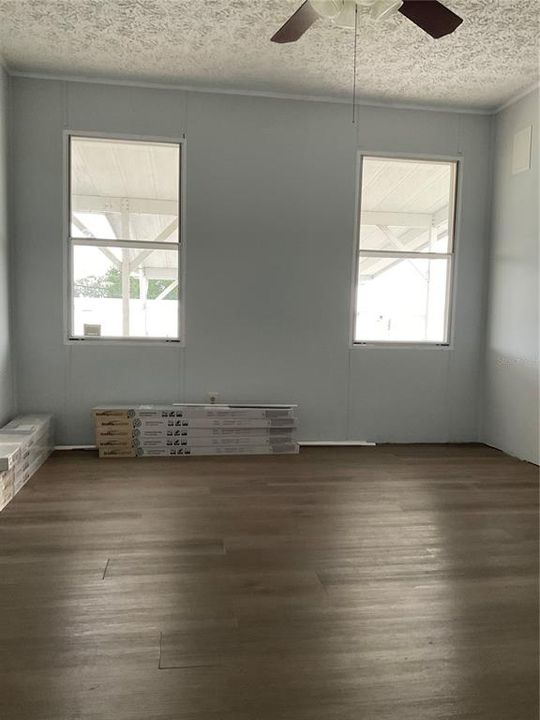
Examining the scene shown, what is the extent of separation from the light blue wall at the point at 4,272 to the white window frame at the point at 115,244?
49 cm

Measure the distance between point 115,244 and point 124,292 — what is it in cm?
47

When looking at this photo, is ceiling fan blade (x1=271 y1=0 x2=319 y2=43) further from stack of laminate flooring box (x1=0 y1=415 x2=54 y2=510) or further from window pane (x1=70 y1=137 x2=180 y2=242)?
stack of laminate flooring box (x1=0 y1=415 x2=54 y2=510)

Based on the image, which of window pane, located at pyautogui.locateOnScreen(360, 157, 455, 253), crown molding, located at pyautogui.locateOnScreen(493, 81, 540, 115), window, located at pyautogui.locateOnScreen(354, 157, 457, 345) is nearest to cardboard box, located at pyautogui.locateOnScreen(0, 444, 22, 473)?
window, located at pyautogui.locateOnScreen(354, 157, 457, 345)

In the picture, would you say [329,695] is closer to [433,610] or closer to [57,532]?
[433,610]

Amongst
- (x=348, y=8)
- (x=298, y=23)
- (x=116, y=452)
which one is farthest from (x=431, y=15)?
(x=116, y=452)

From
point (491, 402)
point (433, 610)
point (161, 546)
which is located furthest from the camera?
point (491, 402)

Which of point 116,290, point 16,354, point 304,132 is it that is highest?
point 304,132

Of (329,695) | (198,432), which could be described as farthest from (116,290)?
(329,695)

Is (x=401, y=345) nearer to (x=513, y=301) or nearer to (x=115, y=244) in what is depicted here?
(x=513, y=301)

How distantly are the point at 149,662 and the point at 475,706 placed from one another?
111 cm

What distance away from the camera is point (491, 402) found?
509 cm

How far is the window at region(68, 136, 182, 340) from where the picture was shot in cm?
457

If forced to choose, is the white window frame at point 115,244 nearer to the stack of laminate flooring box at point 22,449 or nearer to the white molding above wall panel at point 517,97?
the stack of laminate flooring box at point 22,449

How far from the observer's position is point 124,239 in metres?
4.59
